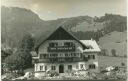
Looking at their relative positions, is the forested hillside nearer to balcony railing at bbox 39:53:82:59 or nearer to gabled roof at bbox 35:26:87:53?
gabled roof at bbox 35:26:87:53

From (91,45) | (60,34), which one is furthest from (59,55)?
(91,45)

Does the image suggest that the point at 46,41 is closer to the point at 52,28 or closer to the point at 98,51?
the point at 52,28

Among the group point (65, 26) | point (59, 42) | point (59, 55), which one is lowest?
point (59, 55)

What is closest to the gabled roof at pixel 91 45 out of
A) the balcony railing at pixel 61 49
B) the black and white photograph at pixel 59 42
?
the black and white photograph at pixel 59 42

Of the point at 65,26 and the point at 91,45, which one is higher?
the point at 65,26

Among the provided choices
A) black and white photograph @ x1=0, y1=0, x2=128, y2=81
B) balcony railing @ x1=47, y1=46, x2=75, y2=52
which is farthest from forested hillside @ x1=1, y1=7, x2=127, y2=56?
balcony railing @ x1=47, y1=46, x2=75, y2=52

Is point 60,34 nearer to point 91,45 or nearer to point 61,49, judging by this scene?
point 61,49
